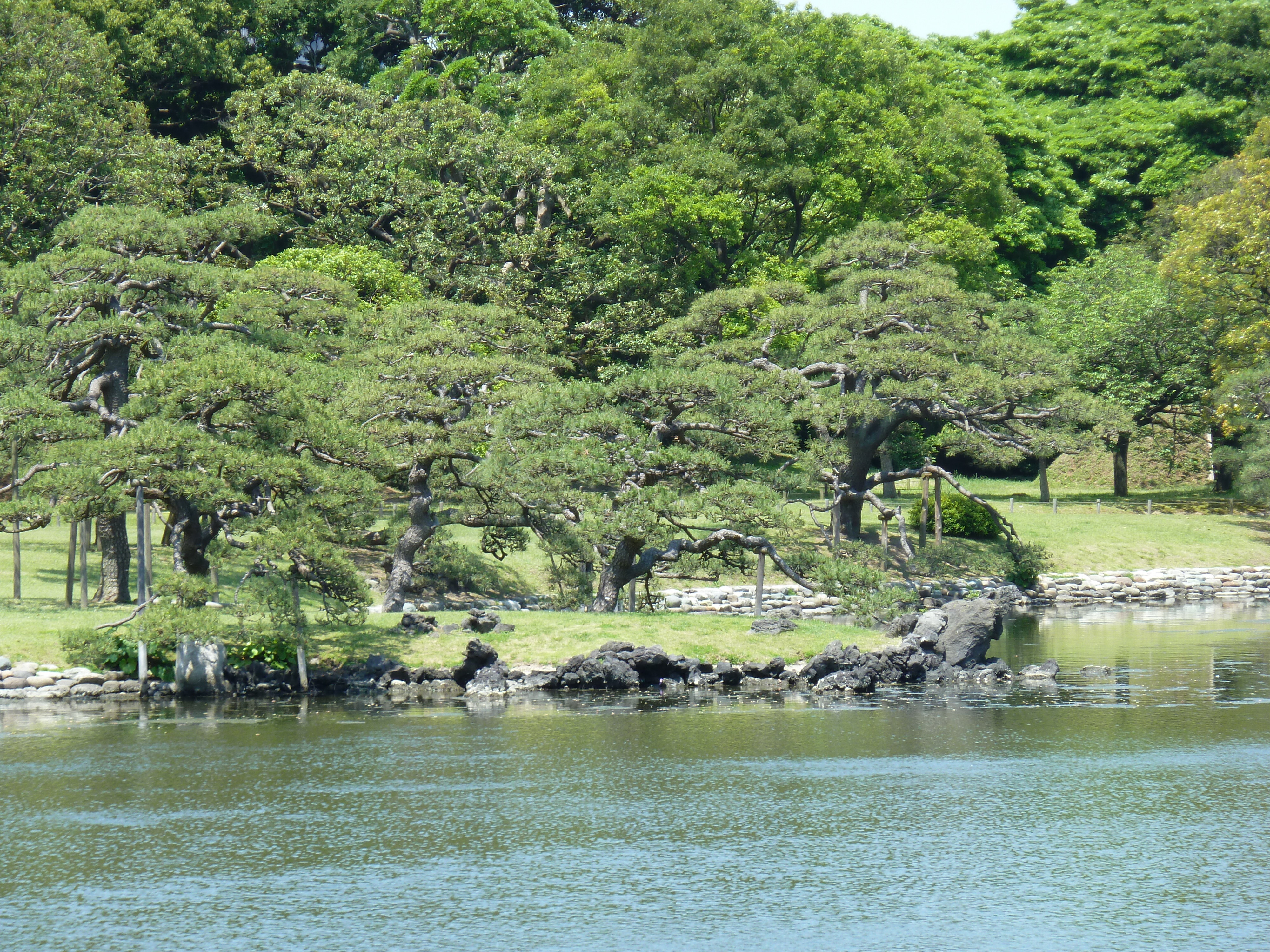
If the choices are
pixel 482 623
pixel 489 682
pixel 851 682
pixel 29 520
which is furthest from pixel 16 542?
pixel 851 682

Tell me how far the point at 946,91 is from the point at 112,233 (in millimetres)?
49238

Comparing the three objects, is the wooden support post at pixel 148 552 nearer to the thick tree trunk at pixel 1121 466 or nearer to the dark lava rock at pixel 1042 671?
the dark lava rock at pixel 1042 671

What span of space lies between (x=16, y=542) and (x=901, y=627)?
23577 mm

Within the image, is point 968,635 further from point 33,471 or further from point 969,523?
point 969,523

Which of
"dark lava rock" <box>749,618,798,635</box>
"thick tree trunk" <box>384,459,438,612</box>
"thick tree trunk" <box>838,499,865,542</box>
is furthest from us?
"thick tree trunk" <box>838,499,865,542</box>

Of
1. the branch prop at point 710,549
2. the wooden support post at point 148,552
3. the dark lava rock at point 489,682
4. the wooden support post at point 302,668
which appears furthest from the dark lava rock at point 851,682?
the wooden support post at point 148,552

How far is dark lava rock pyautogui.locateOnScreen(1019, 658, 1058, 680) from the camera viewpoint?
28469 mm

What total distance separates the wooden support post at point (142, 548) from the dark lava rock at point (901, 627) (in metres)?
17.9

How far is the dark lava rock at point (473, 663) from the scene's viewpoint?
89.4 ft

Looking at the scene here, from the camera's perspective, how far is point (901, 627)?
30672mm

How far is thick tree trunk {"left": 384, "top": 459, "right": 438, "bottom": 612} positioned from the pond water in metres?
7.54

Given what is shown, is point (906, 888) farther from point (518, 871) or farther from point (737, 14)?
point (737, 14)

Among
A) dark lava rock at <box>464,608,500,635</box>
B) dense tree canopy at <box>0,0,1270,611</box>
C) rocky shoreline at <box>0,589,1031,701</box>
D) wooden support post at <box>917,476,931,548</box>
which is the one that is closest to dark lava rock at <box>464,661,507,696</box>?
rocky shoreline at <box>0,589,1031,701</box>

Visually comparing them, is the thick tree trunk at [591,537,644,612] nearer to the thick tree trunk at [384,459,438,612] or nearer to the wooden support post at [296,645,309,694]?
the thick tree trunk at [384,459,438,612]
